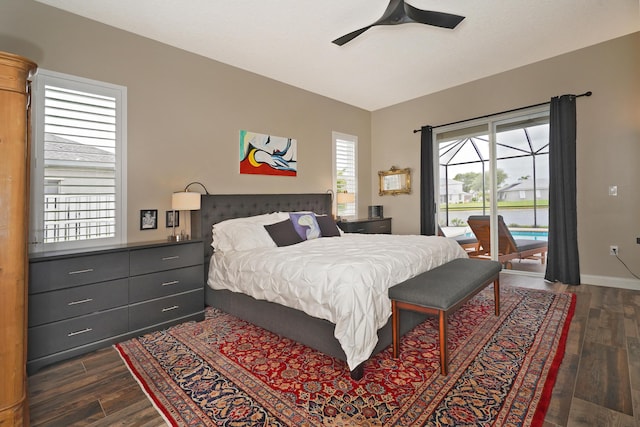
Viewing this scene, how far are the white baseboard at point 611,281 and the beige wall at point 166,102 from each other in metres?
4.03

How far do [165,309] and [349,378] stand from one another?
6.01ft

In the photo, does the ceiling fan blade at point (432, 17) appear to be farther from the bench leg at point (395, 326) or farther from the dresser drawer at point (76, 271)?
the dresser drawer at point (76, 271)

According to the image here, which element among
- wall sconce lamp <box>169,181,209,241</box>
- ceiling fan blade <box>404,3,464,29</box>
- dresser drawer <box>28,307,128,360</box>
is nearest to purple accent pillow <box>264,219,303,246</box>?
wall sconce lamp <box>169,181,209,241</box>

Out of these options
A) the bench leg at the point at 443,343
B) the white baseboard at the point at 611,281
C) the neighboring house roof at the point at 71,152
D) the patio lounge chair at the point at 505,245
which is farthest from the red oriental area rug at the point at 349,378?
the patio lounge chair at the point at 505,245

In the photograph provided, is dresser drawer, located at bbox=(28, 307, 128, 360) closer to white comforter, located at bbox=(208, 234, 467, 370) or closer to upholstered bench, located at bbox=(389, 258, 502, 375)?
white comforter, located at bbox=(208, 234, 467, 370)

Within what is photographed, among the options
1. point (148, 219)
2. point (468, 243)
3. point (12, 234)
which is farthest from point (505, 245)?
point (12, 234)

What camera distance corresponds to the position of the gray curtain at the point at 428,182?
532 centimetres

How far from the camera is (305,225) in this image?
378 cm

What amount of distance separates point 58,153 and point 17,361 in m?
2.03

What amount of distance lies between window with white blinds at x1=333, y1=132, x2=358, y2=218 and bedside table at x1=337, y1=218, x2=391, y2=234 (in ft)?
1.19

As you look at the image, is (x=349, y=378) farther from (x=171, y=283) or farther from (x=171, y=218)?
(x=171, y=218)

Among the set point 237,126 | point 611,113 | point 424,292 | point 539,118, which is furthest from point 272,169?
point 611,113

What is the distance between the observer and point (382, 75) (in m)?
4.50

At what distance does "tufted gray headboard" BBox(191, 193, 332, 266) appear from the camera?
3.51m
